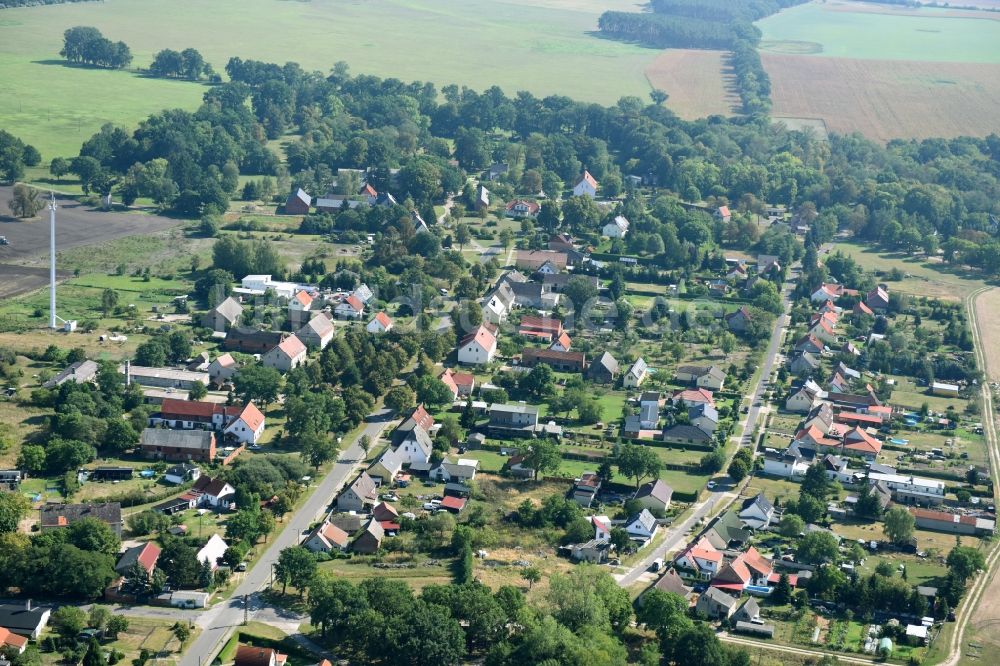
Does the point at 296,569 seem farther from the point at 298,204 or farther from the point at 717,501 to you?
the point at 298,204

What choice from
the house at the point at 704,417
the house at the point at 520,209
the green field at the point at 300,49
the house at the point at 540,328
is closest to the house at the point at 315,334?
the house at the point at 540,328

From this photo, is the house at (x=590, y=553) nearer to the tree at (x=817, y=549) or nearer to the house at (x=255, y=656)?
the tree at (x=817, y=549)

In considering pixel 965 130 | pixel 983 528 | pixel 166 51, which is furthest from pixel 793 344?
pixel 166 51

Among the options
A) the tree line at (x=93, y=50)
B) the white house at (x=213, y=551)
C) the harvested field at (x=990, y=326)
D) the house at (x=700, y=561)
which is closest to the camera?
the white house at (x=213, y=551)

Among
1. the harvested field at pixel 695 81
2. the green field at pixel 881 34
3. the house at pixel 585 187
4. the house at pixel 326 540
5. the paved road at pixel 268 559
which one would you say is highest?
the green field at pixel 881 34

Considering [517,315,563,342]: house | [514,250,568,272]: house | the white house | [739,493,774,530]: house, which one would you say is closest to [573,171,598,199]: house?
[514,250,568,272]: house

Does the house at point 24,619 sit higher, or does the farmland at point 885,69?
the farmland at point 885,69
